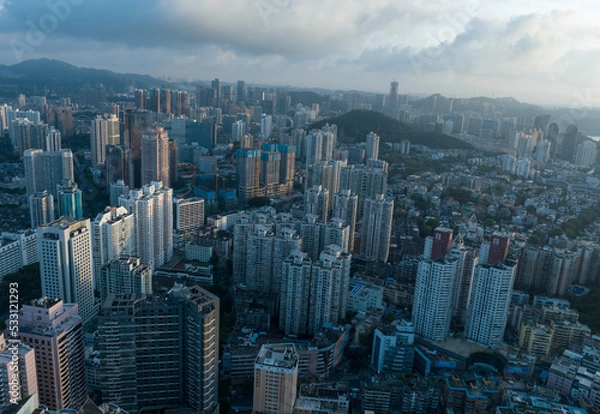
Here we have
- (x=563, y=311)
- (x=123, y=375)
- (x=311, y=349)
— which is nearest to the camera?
(x=123, y=375)

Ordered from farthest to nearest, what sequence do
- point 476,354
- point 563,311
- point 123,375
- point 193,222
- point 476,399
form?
point 193,222
point 563,311
point 476,354
point 476,399
point 123,375

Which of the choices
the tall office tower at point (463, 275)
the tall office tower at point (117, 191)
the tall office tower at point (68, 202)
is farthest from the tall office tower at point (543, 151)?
the tall office tower at point (68, 202)

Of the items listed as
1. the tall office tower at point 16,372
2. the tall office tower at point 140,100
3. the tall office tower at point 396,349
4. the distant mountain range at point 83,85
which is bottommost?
the tall office tower at point 396,349

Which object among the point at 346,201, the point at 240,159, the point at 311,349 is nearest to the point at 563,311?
the point at 311,349

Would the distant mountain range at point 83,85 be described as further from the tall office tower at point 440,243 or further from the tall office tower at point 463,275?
the tall office tower at point 463,275

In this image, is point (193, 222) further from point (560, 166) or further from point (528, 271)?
point (560, 166)

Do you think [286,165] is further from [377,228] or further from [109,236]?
[109,236]
